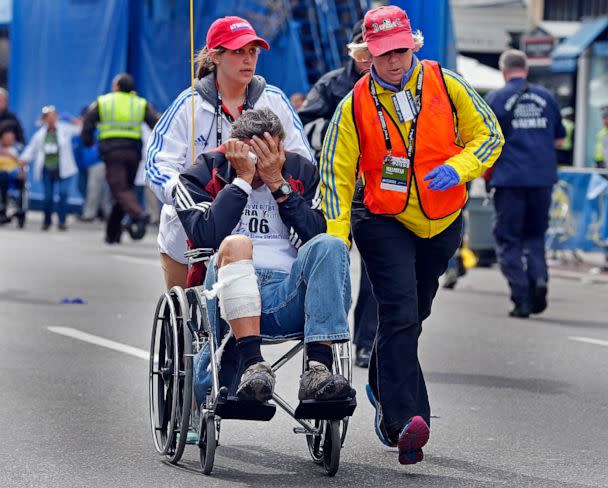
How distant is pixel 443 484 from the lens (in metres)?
5.82

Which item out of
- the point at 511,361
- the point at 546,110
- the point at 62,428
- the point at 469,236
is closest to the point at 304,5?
the point at 469,236

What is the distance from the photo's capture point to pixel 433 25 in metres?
13.5

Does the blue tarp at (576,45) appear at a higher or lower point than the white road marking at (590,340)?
higher

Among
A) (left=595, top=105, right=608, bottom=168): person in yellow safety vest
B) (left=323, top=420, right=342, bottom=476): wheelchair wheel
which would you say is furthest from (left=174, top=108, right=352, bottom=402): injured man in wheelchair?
(left=595, top=105, right=608, bottom=168): person in yellow safety vest

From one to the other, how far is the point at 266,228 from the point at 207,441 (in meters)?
0.87

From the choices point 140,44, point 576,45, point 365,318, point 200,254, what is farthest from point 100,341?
point 576,45

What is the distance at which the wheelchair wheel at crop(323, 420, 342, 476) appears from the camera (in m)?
5.81

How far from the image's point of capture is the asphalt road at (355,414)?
598cm

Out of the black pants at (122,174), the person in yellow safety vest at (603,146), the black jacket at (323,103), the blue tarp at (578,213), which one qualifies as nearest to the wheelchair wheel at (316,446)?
the black jacket at (323,103)

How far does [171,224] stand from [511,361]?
3351mm

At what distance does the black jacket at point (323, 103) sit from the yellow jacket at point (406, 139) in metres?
2.57

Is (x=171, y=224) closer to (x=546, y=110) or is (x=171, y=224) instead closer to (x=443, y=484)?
(x=443, y=484)

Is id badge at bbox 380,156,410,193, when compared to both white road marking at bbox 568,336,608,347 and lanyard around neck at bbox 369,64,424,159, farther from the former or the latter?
white road marking at bbox 568,336,608,347

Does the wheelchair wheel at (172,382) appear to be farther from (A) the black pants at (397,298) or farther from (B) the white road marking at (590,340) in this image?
(B) the white road marking at (590,340)
